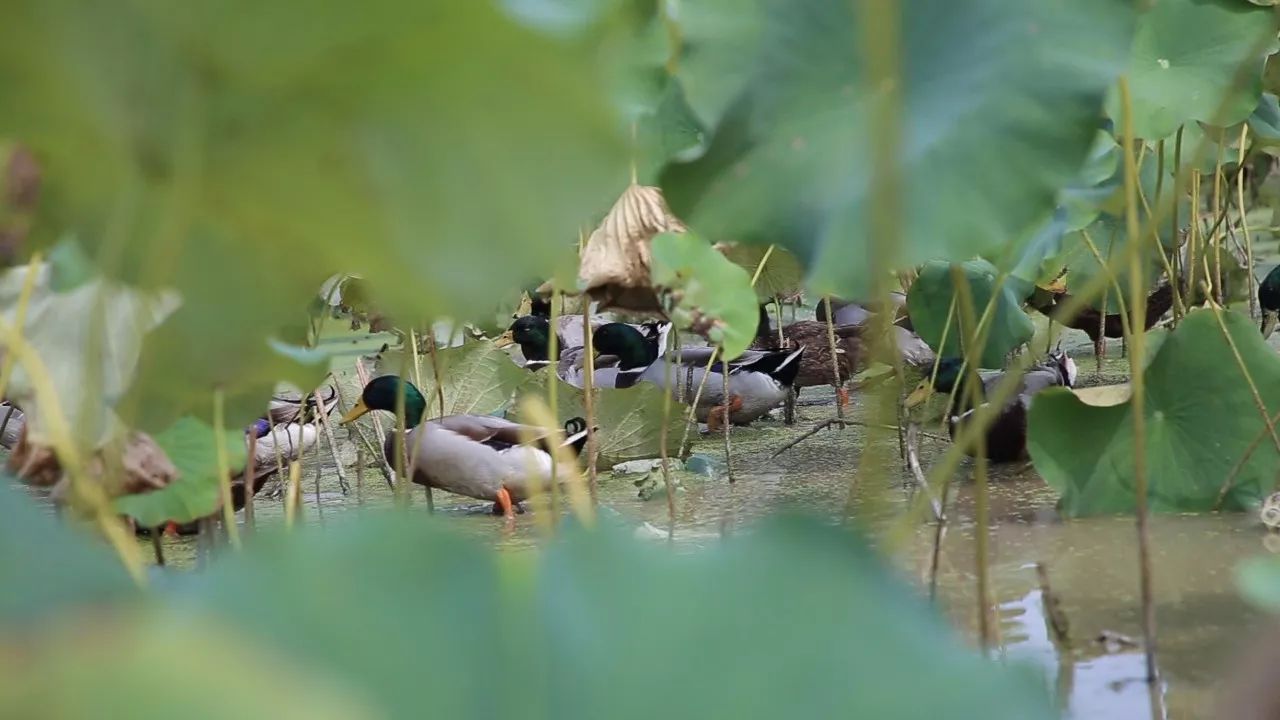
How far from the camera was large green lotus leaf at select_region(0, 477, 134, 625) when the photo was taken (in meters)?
0.13

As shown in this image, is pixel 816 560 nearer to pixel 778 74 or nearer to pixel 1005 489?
pixel 778 74

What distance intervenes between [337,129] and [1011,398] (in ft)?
5.04

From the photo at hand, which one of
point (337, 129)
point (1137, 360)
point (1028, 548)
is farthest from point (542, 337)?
point (337, 129)

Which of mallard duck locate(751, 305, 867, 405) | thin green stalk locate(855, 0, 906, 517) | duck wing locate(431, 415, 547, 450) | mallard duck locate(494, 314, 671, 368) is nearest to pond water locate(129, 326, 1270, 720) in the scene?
thin green stalk locate(855, 0, 906, 517)

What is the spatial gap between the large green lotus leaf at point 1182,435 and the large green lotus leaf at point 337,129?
0.92 meters

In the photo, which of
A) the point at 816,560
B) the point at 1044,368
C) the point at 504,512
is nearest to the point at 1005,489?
the point at 1044,368

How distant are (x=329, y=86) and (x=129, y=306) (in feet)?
0.94

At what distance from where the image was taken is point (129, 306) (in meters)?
0.40

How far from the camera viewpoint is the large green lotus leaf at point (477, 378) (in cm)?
217

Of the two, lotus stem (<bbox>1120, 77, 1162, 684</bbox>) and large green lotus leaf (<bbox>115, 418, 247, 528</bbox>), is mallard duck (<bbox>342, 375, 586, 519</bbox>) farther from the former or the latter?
lotus stem (<bbox>1120, 77, 1162, 684</bbox>)

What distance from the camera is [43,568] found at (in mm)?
127

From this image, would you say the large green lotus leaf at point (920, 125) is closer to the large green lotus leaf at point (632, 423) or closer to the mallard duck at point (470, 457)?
the mallard duck at point (470, 457)

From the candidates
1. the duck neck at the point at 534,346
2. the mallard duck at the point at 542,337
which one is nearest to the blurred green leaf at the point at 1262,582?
the mallard duck at the point at 542,337

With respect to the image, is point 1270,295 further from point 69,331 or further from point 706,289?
point 69,331
